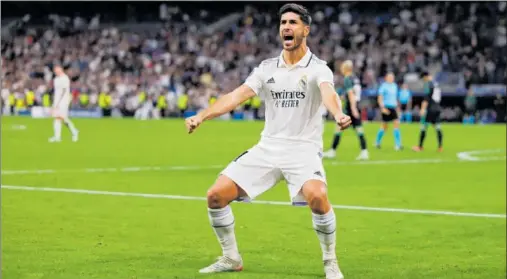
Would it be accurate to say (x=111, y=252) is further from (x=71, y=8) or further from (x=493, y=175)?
(x=71, y=8)

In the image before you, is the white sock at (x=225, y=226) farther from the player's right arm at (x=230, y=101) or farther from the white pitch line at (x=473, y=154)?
the white pitch line at (x=473, y=154)

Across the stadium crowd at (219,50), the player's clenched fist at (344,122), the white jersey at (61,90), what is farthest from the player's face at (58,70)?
the stadium crowd at (219,50)

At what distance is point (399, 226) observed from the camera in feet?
42.1

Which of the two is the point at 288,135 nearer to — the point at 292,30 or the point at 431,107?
the point at 292,30

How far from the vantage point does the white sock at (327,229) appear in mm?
8711

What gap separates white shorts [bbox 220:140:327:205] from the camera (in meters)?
8.84

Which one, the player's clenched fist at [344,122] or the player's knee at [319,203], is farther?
the player's knee at [319,203]

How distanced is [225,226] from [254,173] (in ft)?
1.73

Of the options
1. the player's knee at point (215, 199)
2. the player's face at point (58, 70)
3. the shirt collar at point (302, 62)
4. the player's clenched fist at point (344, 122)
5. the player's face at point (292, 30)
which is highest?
the player's face at point (292, 30)

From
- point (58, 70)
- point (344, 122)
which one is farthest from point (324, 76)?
point (58, 70)

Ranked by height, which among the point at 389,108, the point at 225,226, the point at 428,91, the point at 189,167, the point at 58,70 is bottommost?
the point at 189,167

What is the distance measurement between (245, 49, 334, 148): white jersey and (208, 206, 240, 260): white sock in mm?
738

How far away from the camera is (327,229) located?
8.74m

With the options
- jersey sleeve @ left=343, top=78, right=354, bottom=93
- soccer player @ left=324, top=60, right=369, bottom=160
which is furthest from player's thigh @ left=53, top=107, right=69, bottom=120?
jersey sleeve @ left=343, top=78, right=354, bottom=93
